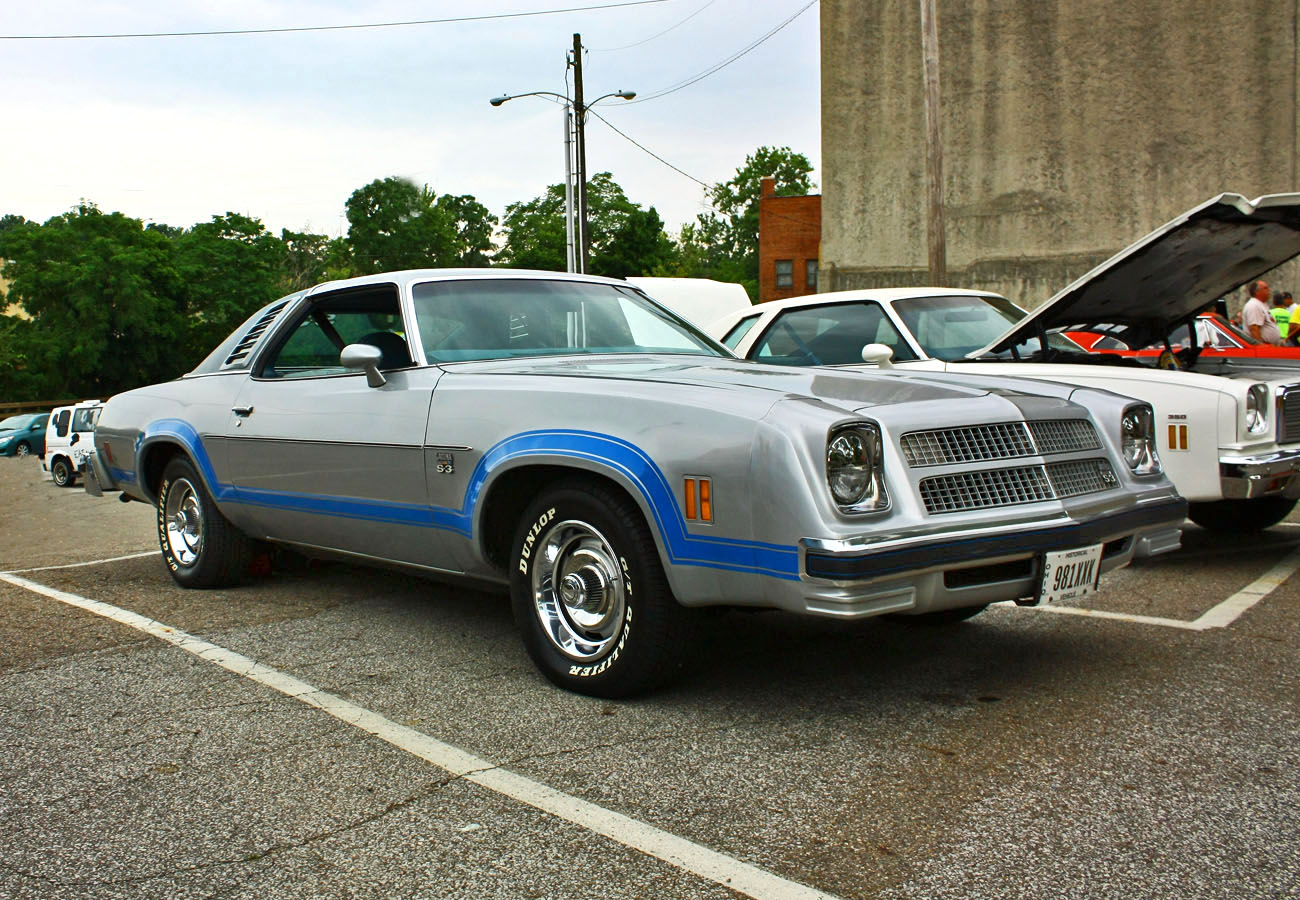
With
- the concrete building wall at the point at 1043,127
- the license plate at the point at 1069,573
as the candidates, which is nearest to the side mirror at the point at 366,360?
the license plate at the point at 1069,573

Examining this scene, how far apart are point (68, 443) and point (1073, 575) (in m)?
24.5

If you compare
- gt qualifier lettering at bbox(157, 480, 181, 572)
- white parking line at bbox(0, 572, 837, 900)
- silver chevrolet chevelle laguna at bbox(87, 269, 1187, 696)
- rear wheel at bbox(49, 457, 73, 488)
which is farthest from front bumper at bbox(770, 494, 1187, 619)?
rear wheel at bbox(49, 457, 73, 488)

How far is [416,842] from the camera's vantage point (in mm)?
2787

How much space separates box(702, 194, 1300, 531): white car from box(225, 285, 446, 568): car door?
2.25 meters

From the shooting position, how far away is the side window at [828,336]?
7.52m

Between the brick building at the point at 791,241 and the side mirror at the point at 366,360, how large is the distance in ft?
126

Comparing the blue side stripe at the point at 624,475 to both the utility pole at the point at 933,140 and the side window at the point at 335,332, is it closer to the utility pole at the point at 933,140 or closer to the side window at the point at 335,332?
the side window at the point at 335,332

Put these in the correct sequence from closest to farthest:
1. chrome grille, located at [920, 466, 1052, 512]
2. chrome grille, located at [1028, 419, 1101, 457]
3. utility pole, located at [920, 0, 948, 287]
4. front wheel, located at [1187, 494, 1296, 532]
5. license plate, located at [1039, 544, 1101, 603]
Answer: chrome grille, located at [920, 466, 1052, 512] → license plate, located at [1039, 544, 1101, 603] → chrome grille, located at [1028, 419, 1101, 457] → front wheel, located at [1187, 494, 1296, 532] → utility pole, located at [920, 0, 948, 287]

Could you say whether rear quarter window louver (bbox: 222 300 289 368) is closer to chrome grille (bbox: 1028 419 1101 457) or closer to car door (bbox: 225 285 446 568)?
car door (bbox: 225 285 446 568)

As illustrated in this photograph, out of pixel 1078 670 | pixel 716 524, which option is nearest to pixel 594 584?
pixel 716 524

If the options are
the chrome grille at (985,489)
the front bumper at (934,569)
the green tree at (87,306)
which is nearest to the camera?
the front bumper at (934,569)

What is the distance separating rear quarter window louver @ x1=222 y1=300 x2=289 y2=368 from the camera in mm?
5854

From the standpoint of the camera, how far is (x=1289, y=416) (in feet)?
19.9

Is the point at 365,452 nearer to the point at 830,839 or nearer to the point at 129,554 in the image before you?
the point at 830,839
